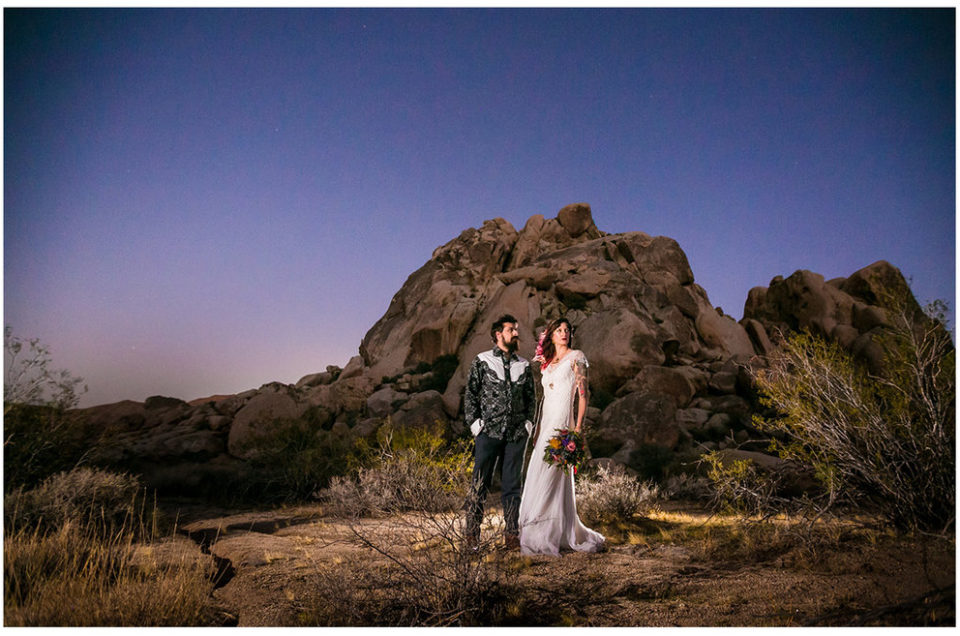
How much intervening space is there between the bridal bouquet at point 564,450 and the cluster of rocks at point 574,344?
26.8 feet

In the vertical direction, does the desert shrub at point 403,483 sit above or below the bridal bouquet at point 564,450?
below

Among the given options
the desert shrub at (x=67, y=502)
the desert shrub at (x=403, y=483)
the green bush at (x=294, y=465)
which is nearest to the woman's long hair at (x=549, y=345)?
the desert shrub at (x=403, y=483)

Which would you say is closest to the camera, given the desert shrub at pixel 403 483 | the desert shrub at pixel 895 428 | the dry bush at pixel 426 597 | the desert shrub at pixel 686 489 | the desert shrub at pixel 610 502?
the dry bush at pixel 426 597

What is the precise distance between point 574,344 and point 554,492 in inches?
608

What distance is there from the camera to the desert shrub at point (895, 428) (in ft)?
13.4

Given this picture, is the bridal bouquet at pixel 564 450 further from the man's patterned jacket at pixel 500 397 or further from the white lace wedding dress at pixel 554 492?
the man's patterned jacket at pixel 500 397

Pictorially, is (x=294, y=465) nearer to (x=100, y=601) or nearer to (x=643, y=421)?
(x=100, y=601)

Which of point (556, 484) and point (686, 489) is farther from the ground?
point (556, 484)

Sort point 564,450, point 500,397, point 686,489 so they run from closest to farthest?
1. point 564,450
2. point 500,397
3. point 686,489

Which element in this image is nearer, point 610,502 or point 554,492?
point 554,492

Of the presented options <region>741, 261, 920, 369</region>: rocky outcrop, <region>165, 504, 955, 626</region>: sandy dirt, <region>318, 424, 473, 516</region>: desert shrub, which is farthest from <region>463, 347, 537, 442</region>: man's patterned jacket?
<region>741, 261, 920, 369</region>: rocky outcrop

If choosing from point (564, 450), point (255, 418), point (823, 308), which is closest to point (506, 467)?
point (564, 450)

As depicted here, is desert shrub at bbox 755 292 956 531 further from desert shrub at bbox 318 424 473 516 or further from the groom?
desert shrub at bbox 318 424 473 516

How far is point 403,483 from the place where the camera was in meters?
6.82
